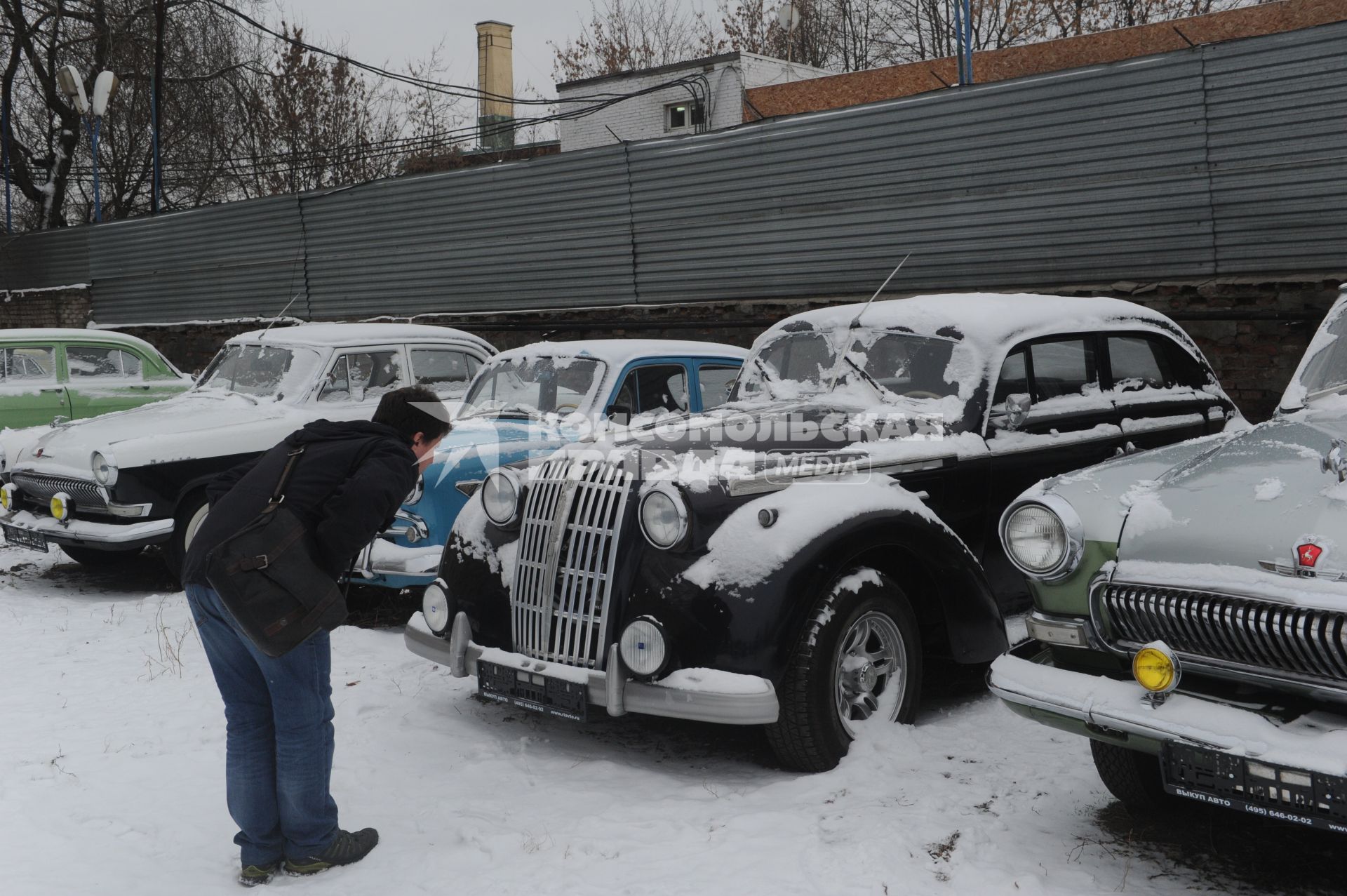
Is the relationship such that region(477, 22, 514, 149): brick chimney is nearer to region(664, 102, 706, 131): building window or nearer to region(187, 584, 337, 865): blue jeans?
region(664, 102, 706, 131): building window

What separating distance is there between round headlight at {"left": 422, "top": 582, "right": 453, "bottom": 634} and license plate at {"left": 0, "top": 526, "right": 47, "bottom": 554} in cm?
428

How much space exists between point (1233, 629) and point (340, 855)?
9.29 ft

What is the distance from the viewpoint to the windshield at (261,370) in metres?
8.21

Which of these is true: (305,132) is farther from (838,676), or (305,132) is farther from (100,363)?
(838,676)

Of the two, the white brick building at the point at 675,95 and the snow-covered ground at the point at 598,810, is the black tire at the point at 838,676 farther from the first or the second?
the white brick building at the point at 675,95

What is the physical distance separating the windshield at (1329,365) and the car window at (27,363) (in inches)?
409

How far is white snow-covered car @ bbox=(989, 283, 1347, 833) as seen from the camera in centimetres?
285

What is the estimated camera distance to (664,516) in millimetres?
4152

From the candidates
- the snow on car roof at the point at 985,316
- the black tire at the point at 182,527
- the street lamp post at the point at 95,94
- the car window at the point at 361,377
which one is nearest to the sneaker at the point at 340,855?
the snow on car roof at the point at 985,316

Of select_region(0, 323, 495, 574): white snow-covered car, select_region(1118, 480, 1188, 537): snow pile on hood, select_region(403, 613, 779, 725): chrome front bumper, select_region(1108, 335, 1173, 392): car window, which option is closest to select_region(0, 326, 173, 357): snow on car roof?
select_region(0, 323, 495, 574): white snow-covered car

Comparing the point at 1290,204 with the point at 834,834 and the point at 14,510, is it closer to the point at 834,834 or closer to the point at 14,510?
the point at 834,834

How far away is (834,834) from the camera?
368 cm

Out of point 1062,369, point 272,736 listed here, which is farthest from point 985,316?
point 272,736

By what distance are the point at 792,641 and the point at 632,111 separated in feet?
63.2
